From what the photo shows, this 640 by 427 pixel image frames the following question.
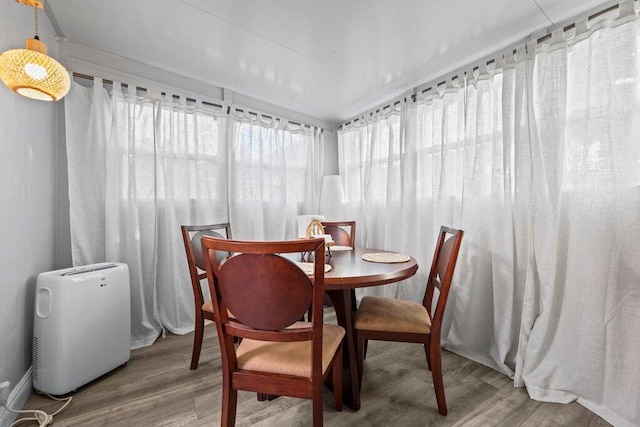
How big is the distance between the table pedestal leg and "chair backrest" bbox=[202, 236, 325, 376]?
1.57 feet

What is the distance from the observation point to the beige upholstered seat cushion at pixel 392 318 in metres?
1.47

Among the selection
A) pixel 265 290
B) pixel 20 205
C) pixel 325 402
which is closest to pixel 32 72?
pixel 20 205

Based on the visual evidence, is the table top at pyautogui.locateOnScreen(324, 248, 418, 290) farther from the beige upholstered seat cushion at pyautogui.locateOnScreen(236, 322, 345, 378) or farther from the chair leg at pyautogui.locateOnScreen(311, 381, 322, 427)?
the chair leg at pyautogui.locateOnScreen(311, 381, 322, 427)

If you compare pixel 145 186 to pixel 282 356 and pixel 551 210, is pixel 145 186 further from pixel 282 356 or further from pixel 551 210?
pixel 551 210

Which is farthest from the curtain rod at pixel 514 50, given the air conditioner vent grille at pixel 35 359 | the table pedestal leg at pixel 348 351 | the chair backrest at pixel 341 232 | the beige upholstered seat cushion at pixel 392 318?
the air conditioner vent grille at pixel 35 359

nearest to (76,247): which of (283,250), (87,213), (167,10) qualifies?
(87,213)

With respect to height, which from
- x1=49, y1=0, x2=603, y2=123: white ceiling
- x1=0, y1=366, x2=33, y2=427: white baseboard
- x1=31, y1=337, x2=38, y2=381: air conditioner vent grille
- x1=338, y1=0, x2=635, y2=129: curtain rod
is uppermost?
x1=49, y1=0, x2=603, y2=123: white ceiling

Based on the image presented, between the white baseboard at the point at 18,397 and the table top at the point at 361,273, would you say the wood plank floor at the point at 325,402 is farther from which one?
the table top at the point at 361,273

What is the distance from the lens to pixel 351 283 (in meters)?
1.23

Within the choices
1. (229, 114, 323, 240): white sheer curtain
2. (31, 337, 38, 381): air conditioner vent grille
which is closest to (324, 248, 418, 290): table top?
(229, 114, 323, 240): white sheer curtain

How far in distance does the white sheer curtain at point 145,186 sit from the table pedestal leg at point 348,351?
1.62 m

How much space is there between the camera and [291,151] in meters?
3.14

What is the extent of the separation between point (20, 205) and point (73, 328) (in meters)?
0.74

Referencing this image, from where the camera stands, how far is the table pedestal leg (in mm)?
1450
